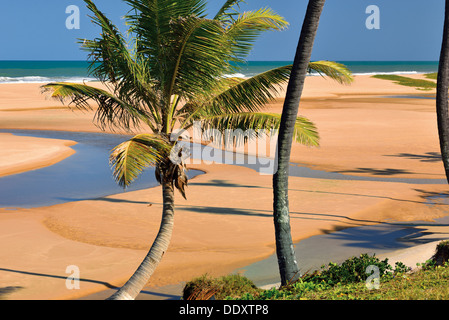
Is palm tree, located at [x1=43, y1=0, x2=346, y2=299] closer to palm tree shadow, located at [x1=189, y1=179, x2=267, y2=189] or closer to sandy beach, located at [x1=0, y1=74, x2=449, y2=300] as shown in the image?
sandy beach, located at [x1=0, y1=74, x2=449, y2=300]

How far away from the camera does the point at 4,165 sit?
26.4 metres

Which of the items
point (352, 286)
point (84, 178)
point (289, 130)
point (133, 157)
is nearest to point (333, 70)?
point (289, 130)

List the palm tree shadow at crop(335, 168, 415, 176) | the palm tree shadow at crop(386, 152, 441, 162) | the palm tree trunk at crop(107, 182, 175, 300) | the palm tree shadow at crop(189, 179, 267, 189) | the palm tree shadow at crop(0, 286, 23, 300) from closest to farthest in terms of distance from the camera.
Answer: the palm tree trunk at crop(107, 182, 175, 300) → the palm tree shadow at crop(0, 286, 23, 300) → the palm tree shadow at crop(189, 179, 267, 189) → the palm tree shadow at crop(335, 168, 415, 176) → the palm tree shadow at crop(386, 152, 441, 162)

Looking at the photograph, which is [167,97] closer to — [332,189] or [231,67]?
[231,67]

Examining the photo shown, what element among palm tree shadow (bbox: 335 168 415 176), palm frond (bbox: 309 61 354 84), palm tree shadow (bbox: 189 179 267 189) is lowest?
palm tree shadow (bbox: 189 179 267 189)

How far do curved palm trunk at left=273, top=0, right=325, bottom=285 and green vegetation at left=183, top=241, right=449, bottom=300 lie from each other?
531 mm

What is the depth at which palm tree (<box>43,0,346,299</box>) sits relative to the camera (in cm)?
985

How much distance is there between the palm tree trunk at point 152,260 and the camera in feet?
33.6

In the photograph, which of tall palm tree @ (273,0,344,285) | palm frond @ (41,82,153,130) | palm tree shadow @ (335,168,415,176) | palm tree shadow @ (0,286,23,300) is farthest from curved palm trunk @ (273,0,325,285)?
palm tree shadow @ (335,168,415,176)

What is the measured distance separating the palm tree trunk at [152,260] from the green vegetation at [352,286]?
2.63 feet

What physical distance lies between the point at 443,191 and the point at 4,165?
62.8ft

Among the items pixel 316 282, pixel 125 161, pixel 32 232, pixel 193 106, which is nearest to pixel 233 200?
pixel 32 232

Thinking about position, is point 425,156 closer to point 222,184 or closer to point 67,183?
point 222,184

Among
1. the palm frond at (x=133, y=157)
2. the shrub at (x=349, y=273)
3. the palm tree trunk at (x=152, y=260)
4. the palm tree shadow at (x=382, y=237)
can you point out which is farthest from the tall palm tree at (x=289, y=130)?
the palm tree shadow at (x=382, y=237)
